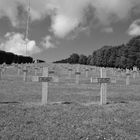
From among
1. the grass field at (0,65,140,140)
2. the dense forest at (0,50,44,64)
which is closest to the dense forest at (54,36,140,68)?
the dense forest at (0,50,44,64)

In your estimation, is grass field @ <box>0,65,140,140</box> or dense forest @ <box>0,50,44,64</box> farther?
dense forest @ <box>0,50,44,64</box>

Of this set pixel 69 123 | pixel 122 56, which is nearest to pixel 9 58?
pixel 122 56

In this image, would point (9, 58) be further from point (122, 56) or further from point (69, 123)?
point (69, 123)

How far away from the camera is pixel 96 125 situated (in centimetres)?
497

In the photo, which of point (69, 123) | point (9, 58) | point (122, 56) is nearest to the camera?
point (69, 123)

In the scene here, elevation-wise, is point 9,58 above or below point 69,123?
above

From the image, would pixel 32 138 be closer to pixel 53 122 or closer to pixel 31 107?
pixel 53 122

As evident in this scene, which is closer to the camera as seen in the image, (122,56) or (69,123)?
(69,123)

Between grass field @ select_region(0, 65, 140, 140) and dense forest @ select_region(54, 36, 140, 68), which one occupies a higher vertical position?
dense forest @ select_region(54, 36, 140, 68)

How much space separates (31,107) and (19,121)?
1.58 metres

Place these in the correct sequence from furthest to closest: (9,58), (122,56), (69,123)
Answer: (9,58) < (122,56) < (69,123)

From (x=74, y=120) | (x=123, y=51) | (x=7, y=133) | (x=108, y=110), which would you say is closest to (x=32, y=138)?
(x=7, y=133)

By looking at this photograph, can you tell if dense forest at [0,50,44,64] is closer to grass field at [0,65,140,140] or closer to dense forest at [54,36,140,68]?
dense forest at [54,36,140,68]

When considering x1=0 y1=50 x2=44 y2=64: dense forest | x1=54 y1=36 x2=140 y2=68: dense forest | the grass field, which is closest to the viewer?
the grass field
